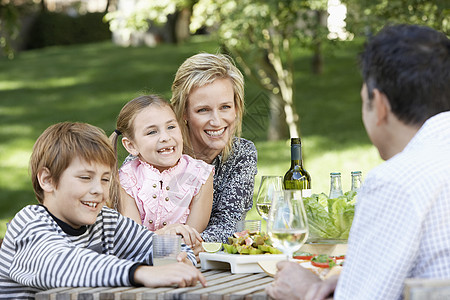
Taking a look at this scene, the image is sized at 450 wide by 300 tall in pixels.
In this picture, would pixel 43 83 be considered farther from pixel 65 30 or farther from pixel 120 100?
pixel 65 30

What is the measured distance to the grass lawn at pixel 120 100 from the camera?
A: 1172cm

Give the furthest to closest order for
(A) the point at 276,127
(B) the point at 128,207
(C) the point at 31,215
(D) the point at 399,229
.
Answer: (A) the point at 276,127 < (B) the point at 128,207 < (C) the point at 31,215 < (D) the point at 399,229

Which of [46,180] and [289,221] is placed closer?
[289,221]

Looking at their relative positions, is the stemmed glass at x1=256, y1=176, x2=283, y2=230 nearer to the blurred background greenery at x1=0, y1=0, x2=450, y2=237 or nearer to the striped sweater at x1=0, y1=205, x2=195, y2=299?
the striped sweater at x1=0, y1=205, x2=195, y2=299

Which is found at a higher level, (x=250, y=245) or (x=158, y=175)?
(x=158, y=175)

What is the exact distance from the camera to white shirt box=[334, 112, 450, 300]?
2000mm

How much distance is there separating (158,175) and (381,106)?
1.87 m

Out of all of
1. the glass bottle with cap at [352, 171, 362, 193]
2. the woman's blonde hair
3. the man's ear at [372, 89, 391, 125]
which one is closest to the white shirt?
the man's ear at [372, 89, 391, 125]

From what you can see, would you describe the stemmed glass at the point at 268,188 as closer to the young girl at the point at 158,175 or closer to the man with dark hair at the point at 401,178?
the young girl at the point at 158,175

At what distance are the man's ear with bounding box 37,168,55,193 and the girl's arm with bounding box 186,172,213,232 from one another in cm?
111

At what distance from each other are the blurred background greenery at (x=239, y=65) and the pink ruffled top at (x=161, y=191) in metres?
0.55

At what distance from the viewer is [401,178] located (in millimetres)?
2023

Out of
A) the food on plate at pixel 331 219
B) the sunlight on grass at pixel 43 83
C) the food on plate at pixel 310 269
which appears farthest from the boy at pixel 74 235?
the sunlight on grass at pixel 43 83

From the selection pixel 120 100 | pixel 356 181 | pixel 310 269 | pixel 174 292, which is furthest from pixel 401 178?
pixel 120 100
